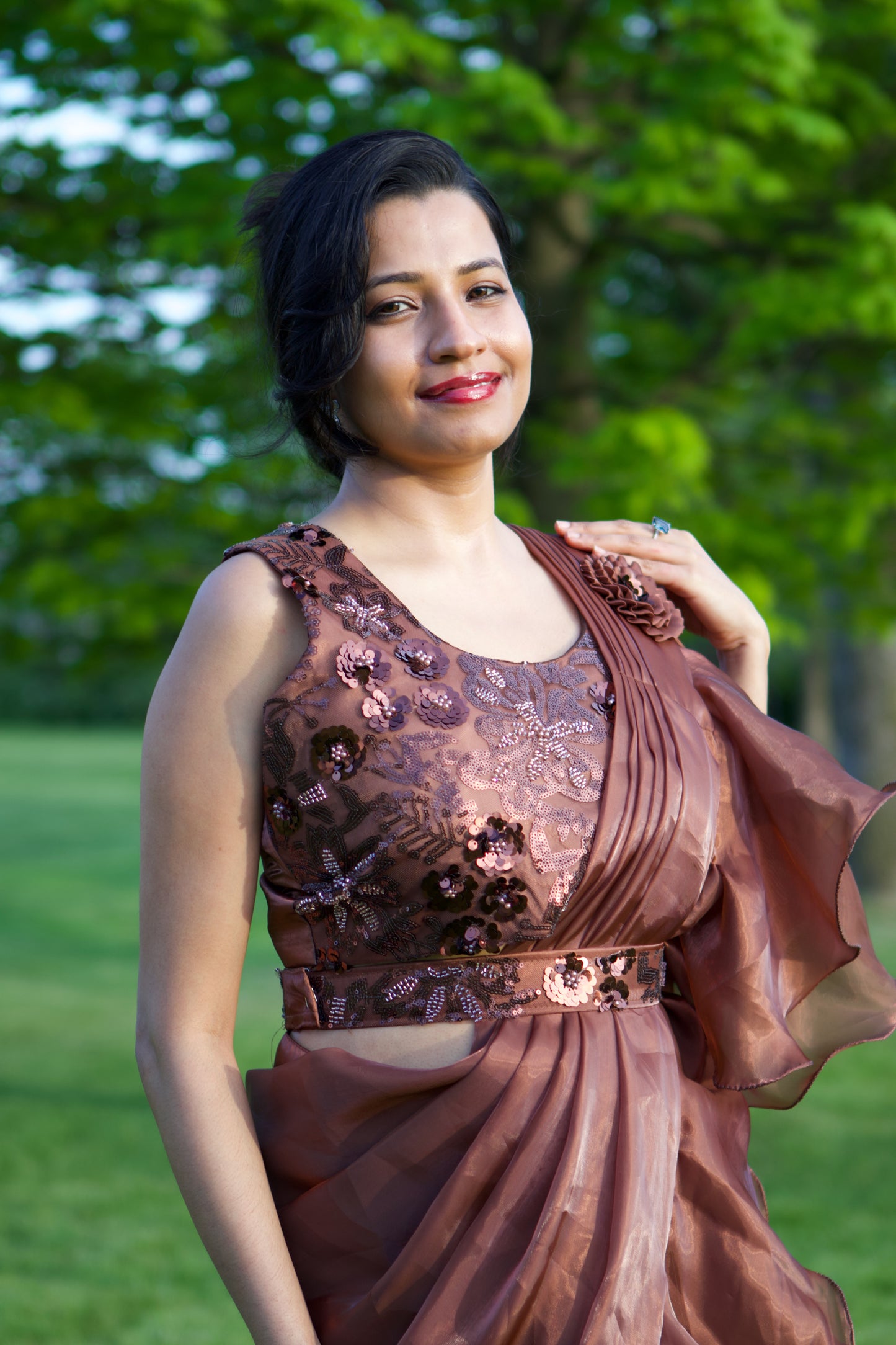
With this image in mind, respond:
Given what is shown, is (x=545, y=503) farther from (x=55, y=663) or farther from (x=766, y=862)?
(x=766, y=862)

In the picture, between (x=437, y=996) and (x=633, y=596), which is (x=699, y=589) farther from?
(x=437, y=996)

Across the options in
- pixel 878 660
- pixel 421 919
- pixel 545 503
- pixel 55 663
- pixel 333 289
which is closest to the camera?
pixel 421 919

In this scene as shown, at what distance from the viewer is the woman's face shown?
185 cm

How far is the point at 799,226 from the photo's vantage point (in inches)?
258

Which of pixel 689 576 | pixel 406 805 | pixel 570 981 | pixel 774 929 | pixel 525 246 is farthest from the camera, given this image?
pixel 525 246

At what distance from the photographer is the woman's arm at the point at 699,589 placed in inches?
87.9

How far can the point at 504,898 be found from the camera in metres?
1.70

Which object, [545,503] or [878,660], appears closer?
[545,503]

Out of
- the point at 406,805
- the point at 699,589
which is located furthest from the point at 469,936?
the point at 699,589

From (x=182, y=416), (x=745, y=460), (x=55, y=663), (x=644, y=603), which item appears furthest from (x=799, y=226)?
(x=644, y=603)

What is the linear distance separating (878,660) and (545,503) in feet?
21.6

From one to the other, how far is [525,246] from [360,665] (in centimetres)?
566

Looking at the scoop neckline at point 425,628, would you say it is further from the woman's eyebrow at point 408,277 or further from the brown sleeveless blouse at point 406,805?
the woman's eyebrow at point 408,277

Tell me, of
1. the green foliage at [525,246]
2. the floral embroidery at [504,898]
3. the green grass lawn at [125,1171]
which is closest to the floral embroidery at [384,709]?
the floral embroidery at [504,898]
